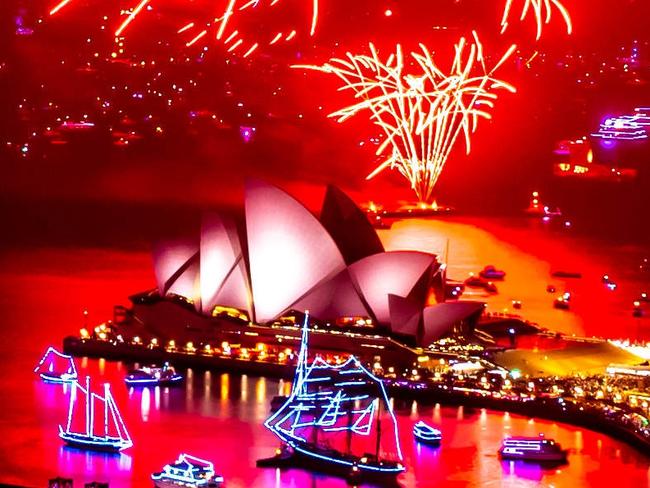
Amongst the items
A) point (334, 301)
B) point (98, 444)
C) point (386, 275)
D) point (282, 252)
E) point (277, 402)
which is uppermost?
point (282, 252)

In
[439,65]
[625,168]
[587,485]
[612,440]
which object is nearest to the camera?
[587,485]

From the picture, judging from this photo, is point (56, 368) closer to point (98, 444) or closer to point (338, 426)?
point (98, 444)

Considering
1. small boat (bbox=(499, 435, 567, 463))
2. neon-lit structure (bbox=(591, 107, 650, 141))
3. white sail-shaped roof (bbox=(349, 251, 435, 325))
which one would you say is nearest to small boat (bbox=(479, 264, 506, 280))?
white sail-shaped roof (bbox=(349, 251, 435, 325))

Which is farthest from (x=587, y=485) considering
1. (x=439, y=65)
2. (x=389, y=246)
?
(x=439, y=65)

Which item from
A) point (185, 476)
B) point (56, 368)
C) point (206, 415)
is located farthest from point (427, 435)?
point (56, 368)

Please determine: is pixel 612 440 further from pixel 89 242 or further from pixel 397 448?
pixel 89 242

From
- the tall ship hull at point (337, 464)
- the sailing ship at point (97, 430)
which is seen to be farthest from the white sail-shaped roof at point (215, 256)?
the tall ship hull at point (337, 464)
